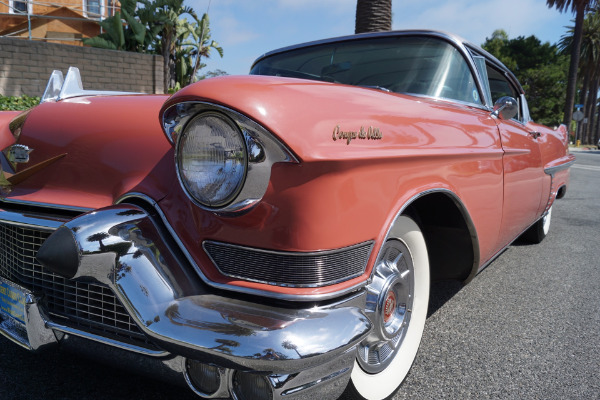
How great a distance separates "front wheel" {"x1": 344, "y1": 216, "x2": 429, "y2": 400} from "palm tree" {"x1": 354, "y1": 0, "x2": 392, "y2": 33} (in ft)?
18.6

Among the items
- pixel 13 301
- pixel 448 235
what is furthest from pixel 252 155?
pixel 448 235

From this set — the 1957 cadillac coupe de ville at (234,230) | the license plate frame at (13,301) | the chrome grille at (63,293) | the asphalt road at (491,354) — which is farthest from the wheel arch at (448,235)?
the license plate frame at (13,301)

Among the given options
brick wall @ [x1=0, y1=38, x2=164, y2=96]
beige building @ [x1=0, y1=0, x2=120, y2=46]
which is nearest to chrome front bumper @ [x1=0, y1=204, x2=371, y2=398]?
brick wall @ [x1=0, y1=38, x2=164, y2=96]

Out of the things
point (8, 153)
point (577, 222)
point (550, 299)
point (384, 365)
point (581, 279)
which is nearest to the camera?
point (384, 365)

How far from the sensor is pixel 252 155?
1.22 m

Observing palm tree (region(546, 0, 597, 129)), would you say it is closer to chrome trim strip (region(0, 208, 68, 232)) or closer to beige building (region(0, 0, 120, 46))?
beige building (region(0, 0, 120, 46))

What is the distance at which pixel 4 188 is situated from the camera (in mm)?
1756

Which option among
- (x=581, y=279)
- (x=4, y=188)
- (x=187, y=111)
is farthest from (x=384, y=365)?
(x=581, y=279)

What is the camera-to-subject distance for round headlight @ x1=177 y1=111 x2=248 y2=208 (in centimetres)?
124

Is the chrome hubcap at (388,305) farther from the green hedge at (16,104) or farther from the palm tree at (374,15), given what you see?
the green hedge at (16,104)

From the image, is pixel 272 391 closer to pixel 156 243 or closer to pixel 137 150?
pixel 156 243

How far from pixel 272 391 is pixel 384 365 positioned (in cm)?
62

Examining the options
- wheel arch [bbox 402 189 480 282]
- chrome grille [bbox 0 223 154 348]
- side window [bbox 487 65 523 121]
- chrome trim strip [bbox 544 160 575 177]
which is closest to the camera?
chrome grille [bbox 0 223 154 348]

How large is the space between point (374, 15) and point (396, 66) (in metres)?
4.93
